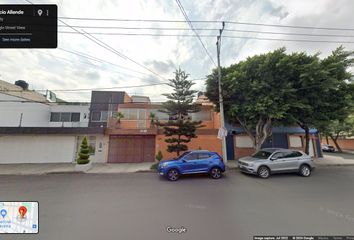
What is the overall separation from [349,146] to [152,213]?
1477 inches

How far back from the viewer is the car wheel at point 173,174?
788cm

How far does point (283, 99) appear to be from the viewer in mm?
10023

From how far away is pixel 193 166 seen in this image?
8.13 meters

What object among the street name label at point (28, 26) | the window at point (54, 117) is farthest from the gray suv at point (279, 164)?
the window at point (54, 117)

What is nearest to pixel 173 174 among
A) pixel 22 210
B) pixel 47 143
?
pixel 22 210

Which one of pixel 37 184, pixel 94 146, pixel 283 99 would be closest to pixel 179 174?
pixel 37 184

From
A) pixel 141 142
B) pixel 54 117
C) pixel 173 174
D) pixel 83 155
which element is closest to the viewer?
pixel 173 174

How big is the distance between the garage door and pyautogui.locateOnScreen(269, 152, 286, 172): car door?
959 centimetres

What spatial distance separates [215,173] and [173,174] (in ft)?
7.73

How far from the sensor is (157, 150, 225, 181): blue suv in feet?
26.1

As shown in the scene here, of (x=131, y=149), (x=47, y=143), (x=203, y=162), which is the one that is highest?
(x=47, y=143)

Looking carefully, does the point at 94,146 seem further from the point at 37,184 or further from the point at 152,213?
the point at 152,213

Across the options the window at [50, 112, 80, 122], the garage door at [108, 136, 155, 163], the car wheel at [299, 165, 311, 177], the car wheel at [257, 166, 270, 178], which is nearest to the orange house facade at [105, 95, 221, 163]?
the garage door at [108, 136, 155, 163]

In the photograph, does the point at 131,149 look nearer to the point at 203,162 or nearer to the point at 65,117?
the point at 203,162
